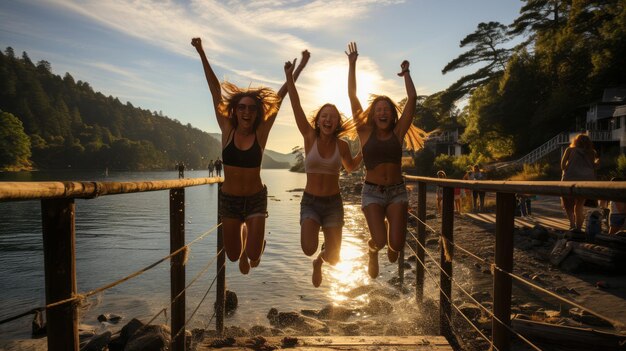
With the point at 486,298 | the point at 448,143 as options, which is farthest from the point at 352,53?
the point at 448,143

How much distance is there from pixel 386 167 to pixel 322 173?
0.85 m

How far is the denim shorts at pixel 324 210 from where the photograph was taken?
523 cm

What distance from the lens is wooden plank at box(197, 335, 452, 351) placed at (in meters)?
4.31

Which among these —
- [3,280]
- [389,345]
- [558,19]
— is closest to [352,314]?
[389,345]

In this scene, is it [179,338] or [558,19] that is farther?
[558,19]

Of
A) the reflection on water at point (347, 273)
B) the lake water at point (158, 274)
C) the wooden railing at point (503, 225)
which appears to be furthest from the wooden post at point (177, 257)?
the reflection on water at point (347, 273)

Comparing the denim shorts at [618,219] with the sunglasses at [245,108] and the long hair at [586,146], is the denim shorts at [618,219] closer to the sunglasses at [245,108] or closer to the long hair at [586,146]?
the long hair at [586,146]

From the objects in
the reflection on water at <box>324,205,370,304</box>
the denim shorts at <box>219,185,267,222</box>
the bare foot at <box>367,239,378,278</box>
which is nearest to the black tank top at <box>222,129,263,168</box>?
the denim shorts at <box>219,185,267,222</box>

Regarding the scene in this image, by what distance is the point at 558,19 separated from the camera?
49.3m

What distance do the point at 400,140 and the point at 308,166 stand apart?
4.09 feet

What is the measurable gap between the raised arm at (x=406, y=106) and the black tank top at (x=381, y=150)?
116 millimetres

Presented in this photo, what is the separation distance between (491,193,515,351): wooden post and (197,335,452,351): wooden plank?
140 cm

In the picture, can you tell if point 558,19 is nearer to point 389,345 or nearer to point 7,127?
point 389,345

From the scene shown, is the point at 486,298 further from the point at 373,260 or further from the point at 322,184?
the point at 322,184
